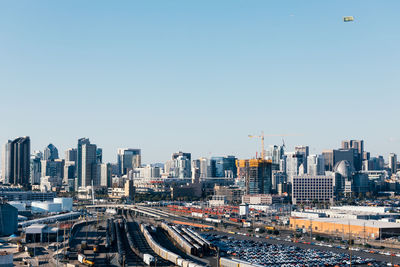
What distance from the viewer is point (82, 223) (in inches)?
3521

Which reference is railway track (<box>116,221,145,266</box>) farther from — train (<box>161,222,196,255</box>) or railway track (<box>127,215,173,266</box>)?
train (<box>161,222,196,255</box>)

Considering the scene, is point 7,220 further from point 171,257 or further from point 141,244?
point 171,257

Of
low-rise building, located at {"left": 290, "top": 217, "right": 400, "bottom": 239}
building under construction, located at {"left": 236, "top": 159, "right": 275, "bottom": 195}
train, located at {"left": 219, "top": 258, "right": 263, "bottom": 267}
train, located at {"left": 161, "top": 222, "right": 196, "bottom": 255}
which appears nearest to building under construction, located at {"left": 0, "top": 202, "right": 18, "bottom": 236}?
train, located at {"left": 161, "top": 222, "right": 196, "bottom": 255}

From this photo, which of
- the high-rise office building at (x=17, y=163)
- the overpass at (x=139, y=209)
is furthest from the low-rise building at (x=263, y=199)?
the high-rise office building at (x=17, y=163)

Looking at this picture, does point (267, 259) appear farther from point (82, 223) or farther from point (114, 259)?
point (82, 223)

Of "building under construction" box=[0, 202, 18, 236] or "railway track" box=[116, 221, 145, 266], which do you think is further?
"building under construction" box=[0, 202, 18, 236]

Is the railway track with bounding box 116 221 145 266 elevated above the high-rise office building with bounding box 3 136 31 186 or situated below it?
below

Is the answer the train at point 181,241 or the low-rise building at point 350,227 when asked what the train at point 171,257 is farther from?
the low-rise building at point 350,227

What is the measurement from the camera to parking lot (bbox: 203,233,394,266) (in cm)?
5009

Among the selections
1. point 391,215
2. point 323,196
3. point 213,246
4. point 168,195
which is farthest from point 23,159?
point 213,246

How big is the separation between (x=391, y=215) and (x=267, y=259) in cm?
5001

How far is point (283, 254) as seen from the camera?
54.9 meters

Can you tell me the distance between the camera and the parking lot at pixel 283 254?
50088 millimetres

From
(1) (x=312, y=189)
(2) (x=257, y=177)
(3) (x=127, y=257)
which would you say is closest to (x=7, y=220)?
(3) (x=127, y=257)
